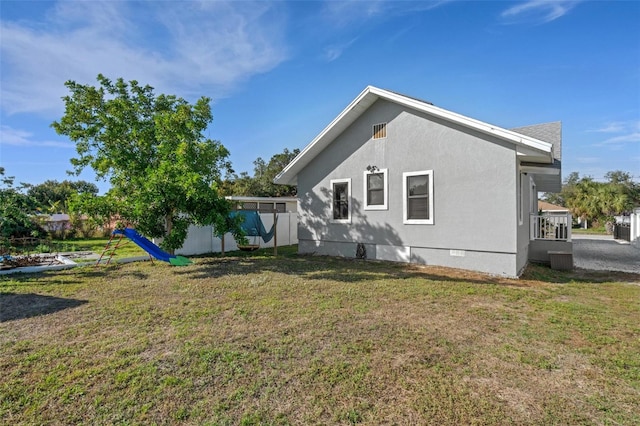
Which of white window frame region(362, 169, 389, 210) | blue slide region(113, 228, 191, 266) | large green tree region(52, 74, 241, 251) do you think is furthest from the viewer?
white window frame region(362, 169, 389, 210)

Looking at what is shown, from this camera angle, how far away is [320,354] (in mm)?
3736

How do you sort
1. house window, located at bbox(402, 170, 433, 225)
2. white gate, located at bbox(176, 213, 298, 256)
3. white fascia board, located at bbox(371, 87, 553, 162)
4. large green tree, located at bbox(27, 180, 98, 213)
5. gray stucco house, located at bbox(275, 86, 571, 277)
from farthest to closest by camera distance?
A: large green tree, located at bbox(27, 180, 98, 213) → white gate, located at bbox(176, 213, 298, 256) → house window, located at bbox(402, 170, 433, 225) → gray stucco house, located at bbox(275, 86, 571, 277) → white fascia board, located at bbox(371, 87, 553, 162)

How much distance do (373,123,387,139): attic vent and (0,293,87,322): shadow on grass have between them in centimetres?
884

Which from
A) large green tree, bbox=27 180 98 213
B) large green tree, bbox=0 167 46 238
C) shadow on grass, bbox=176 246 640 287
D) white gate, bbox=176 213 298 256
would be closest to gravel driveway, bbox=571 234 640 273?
shadow on grass, bbox=176 246 640 287

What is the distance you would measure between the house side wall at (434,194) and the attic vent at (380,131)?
124 mm

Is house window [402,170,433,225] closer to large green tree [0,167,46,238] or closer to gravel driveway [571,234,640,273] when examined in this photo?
Answer: gravel driveway [571,234,640,273]

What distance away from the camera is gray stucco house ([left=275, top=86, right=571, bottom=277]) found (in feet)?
27.2

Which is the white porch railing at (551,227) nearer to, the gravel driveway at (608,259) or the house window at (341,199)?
the gravel driveway at (608,259)

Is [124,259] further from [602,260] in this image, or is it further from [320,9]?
[602,260]

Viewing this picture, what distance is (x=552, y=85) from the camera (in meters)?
12.8

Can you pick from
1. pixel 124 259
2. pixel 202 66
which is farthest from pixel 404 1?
pixel 124 259

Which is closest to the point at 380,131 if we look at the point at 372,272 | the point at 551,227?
the point at 372,272

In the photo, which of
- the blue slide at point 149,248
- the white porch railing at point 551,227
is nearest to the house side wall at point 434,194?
the white porch railing at point 551,227

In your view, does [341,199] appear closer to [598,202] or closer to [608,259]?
[608,259]
